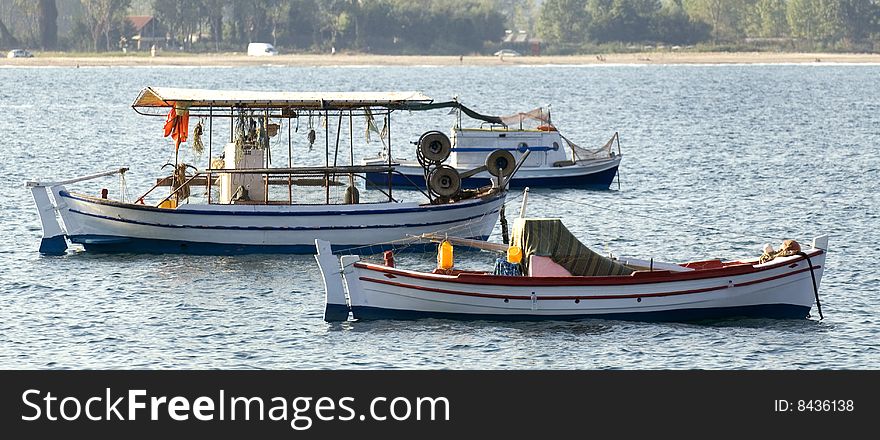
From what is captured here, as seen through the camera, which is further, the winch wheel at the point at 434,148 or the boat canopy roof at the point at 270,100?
the winch wheel at the point at 434,148

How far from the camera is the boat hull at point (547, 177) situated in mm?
69312

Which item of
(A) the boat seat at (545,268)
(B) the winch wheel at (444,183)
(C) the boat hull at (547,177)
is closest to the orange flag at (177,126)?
(B) the winch wheel at (444,183)

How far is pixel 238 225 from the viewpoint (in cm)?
5125

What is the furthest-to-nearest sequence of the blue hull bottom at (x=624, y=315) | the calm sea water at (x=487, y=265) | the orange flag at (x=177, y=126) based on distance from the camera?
the orange flag at (x=177, y=126) → the blue hull bottom at (x=624, y=315) → the calm sea water at (x=487, y=265)

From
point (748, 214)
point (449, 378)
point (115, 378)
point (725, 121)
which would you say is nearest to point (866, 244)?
point (748, 214)

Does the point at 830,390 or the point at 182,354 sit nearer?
the point at 830,390

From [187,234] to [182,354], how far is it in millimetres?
12966

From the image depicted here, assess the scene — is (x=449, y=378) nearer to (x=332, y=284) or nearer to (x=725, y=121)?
(x=332, y=284)

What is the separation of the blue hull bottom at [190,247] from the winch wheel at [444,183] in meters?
2.21

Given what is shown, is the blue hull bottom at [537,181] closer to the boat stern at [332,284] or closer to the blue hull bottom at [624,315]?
the boat stern at [332,284]

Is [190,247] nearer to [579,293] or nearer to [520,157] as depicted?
[579,293]

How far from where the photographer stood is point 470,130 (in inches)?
2753

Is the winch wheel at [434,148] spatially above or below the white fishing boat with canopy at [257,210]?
above

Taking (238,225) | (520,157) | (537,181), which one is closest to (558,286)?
(238,225)
